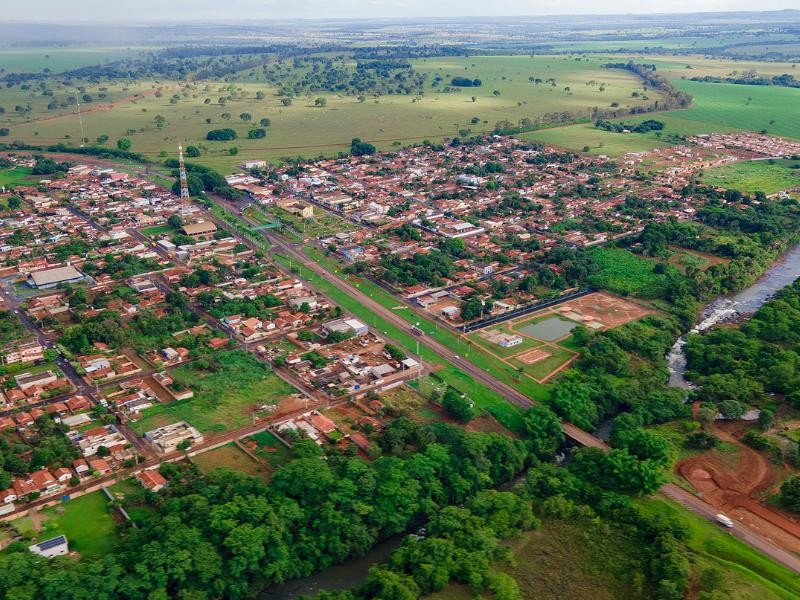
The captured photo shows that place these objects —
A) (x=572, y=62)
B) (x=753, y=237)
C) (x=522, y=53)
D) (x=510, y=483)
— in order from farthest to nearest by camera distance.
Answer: (x=522, y=53)
(x=572, y=62)
(x=753, y=237)
(x=510, y=483)

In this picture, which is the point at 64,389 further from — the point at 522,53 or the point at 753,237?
the point at 522,53

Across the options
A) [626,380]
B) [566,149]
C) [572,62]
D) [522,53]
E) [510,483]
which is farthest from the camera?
[522,53]

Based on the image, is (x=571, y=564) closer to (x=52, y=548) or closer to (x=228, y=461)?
(x=228, y=461)

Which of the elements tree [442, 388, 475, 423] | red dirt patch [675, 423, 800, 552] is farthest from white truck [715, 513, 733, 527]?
tree [442, 388, 475, 423]

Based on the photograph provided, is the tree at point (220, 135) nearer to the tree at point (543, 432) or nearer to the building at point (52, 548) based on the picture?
the tree at point (543, 432)

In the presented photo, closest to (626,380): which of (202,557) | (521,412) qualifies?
(521,412)

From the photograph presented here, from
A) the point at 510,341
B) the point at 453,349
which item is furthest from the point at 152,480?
the point at 510,341

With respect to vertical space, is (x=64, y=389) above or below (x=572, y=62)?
below
